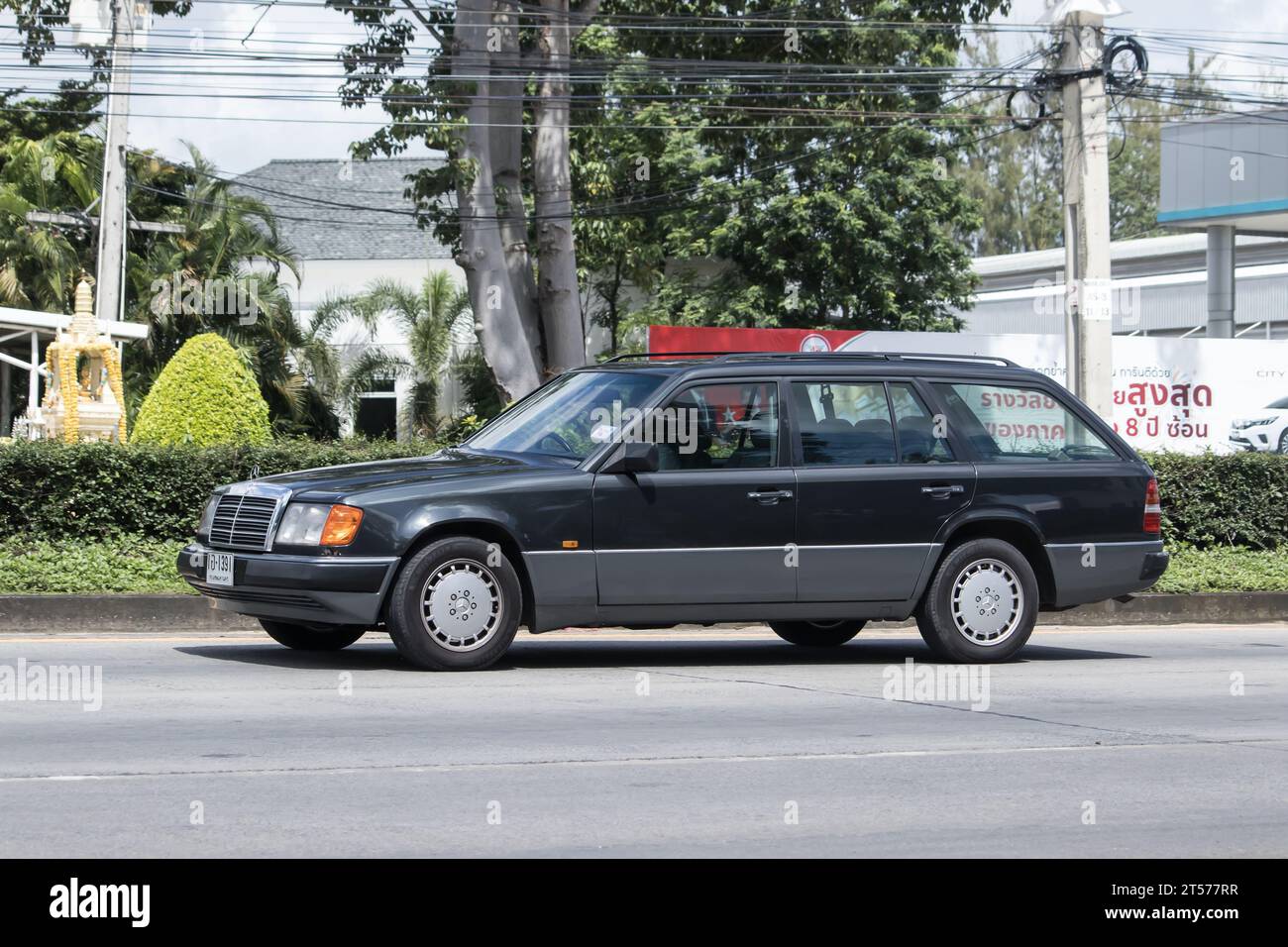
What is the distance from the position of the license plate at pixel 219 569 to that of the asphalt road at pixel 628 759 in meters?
0.56

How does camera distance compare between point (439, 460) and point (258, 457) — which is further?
point (258, 457)

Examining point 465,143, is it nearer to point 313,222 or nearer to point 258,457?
point 258,457

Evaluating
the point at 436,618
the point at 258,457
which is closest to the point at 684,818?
the point at 436,618

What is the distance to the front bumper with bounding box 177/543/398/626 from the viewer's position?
9.48m

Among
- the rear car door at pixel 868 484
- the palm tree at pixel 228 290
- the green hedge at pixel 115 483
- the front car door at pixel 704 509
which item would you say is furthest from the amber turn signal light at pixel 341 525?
the palm tree at pixel 228 290

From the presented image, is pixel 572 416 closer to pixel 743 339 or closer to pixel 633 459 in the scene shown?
pixel 633 459

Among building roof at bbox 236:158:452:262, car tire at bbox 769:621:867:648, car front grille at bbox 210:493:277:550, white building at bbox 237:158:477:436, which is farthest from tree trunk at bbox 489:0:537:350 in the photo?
building roof at bbox 236:158:452:262

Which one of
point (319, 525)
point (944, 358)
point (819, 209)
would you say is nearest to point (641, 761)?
point (319, 525)

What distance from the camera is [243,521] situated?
391 inches

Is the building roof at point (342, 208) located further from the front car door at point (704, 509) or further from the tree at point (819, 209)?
the front car door at point (704, 509)

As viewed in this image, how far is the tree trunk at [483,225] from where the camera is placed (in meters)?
22.2

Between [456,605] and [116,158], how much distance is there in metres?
16.6

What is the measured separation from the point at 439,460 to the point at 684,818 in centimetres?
471
